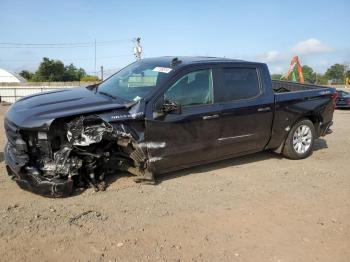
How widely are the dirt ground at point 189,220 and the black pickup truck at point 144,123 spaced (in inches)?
11.8

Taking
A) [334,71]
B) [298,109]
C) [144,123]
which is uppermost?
[334,71]

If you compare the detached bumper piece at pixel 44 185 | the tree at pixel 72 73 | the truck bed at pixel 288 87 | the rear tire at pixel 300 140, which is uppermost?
the truck bed at pixel 288 87

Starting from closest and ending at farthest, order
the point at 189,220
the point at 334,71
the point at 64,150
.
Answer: the point at 189,220 → the point at 64,150 → the point at 334,71

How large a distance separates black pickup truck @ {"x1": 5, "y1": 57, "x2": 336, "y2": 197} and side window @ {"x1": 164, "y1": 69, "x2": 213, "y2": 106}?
1 cm

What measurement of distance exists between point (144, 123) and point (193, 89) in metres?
0.94

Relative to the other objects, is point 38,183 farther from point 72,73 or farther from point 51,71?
point 72,73

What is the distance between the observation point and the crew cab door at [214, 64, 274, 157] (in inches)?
219

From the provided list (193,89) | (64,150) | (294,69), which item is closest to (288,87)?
(193,89)

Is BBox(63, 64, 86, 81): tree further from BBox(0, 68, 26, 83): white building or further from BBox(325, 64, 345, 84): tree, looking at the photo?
BBox(325, 64, 345, 84): tree

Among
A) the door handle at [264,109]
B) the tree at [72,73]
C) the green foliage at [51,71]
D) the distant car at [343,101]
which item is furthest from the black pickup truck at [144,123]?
the tree at [72,73]

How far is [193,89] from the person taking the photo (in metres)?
5.28

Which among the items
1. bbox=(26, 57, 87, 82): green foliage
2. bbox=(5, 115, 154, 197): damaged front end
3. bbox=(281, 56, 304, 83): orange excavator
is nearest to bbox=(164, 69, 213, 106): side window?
bbox=(5, 115, 154, 197): damaged front end

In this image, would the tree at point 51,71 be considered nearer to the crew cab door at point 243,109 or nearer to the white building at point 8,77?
the white building at point 8,77

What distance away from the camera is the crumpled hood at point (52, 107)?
14.6 ft
